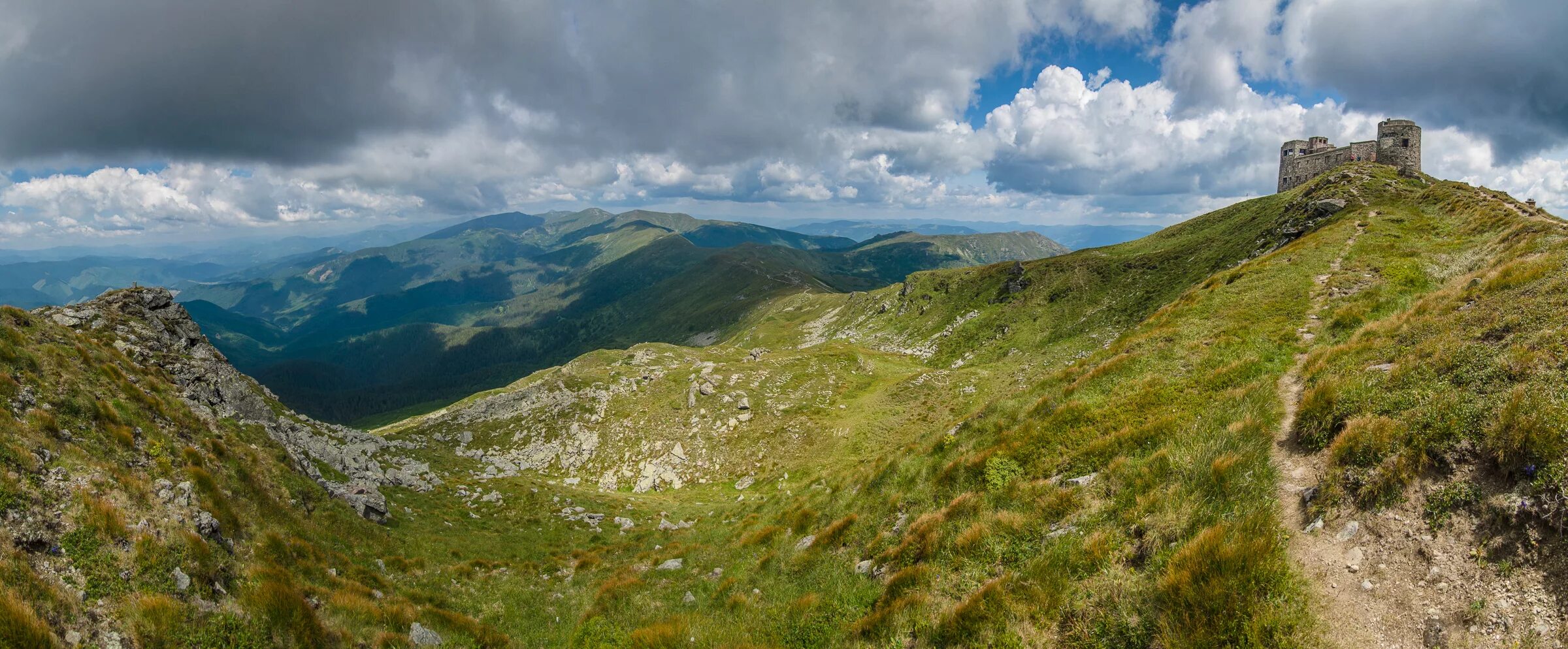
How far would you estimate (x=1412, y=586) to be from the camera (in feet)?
21.3

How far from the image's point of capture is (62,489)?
11555mm

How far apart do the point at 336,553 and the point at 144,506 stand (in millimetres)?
6651

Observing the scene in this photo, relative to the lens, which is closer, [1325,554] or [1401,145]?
[1325,554]

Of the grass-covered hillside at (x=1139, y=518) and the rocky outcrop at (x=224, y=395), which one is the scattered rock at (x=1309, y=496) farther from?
the rocky outcrop at (x=224, y=395)

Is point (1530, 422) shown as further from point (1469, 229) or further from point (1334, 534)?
point (1469, 229)

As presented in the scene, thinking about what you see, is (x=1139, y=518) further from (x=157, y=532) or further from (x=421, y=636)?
(x=157, y=532)

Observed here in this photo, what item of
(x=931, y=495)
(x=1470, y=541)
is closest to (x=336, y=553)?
(x=931, y=495)

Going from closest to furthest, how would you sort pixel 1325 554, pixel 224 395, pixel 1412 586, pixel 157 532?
pixel 1412 586 → pixel 1325 554 → pixel 157 532 → pixel 224 395

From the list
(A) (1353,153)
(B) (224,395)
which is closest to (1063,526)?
(B) (224,395)

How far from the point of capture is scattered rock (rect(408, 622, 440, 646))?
1307 centimetres

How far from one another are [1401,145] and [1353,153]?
8525mm

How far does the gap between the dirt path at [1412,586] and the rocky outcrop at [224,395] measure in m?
33.2

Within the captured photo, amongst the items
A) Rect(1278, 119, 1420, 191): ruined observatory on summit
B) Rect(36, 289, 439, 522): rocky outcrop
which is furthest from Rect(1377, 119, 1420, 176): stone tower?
Rect(36, 289, 439, 522): rocky outcrop

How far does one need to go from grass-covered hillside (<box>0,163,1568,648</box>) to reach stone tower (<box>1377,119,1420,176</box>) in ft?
237
